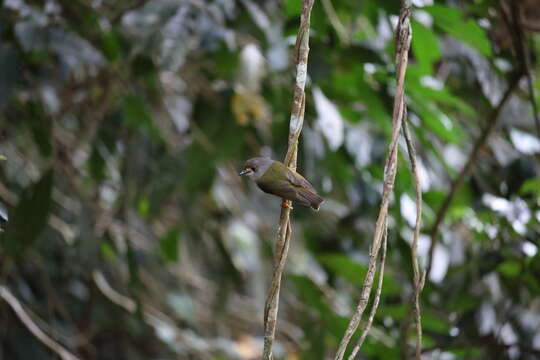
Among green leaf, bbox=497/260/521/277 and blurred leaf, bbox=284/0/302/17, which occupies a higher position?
blurred leaf, bbox=284/0/302/17

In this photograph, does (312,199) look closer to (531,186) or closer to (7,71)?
(531,186)

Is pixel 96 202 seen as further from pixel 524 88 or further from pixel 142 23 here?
pixel 524 88

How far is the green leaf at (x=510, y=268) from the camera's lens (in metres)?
1.82

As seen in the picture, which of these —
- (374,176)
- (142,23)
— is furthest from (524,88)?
(142,23)

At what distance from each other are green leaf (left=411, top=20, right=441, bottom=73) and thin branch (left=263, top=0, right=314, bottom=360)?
75cm

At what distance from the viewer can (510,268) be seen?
6.05 ft

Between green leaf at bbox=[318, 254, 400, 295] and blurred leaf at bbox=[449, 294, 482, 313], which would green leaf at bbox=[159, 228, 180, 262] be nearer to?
green leaf at bbox=[318, 254, 400, 295]

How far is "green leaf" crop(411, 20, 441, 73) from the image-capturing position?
1.79 metres

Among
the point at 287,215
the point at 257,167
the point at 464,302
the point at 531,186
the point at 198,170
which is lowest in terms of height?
the point at 287,215

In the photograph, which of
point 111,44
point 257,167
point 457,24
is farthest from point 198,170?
point 257,167

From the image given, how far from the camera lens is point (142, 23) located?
192cm

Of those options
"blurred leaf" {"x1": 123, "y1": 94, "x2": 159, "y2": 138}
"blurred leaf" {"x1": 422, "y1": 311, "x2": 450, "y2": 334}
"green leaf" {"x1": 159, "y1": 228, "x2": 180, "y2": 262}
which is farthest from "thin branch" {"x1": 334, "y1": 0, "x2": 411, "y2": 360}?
"green leaf" {"x1": 159, "y1": 228, "x2": 180, "y2": 262}

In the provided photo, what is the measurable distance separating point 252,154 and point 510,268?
46.5 inches

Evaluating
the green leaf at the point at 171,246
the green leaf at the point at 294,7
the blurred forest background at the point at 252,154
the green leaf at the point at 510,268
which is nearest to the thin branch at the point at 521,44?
the blurred forest background at the point at 252,154
